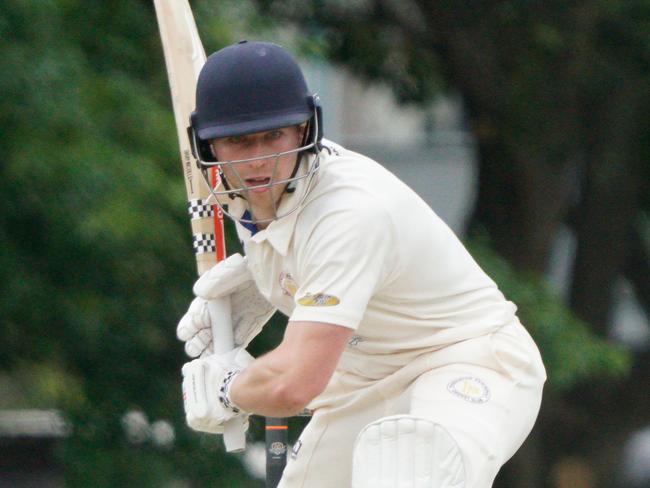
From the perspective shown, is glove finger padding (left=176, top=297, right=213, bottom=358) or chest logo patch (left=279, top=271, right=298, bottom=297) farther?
glove finger padding (left=176, top=297, right=213, bottom=358)

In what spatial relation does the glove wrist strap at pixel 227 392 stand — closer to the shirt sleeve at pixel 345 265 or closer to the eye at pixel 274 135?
the shirt sleeve at pixel 345 265

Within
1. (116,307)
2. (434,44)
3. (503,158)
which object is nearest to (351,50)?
(434,44)

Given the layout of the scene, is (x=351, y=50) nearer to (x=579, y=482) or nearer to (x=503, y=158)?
(x=503, y=158)

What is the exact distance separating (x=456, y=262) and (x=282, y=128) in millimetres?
537

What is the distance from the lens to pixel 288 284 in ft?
11.1

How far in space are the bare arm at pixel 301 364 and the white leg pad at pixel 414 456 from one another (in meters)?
0.17

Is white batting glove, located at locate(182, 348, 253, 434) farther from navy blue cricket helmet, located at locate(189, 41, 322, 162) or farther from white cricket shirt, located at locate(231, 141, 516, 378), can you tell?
navy blue cricket helmet, located at locate(189, 41, 322, 162)

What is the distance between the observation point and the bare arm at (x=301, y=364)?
315 centimetres

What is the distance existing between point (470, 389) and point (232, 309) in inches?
31.2

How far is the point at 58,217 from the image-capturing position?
604cm

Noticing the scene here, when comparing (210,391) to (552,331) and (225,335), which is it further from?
(552,331)

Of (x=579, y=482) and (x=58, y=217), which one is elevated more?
(x=58, y=217)

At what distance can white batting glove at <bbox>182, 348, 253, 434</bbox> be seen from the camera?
141 inches

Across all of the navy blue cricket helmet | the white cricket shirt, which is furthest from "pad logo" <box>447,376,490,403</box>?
the navy blue cricket helmet
